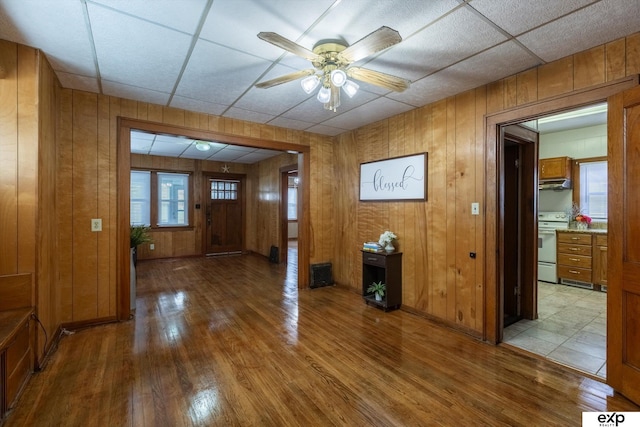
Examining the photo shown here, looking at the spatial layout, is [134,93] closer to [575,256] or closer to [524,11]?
[524,11]

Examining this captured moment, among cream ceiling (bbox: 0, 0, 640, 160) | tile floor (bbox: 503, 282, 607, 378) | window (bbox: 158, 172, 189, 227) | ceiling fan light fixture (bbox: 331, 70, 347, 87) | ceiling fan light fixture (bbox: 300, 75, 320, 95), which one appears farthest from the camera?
window (bbox: 158, 172, 189, 227)

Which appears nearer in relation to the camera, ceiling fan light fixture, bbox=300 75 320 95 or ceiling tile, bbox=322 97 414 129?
ceiling fan light fixture, bbox=300 75 320 95

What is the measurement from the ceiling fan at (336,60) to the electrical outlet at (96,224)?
2.44 m

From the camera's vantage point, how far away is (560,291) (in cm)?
450

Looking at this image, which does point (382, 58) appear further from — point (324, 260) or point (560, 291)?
point (560, 291)

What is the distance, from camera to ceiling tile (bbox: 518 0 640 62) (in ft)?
5.85

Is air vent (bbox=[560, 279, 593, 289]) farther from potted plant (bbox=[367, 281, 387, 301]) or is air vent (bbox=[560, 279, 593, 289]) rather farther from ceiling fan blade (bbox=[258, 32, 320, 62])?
ceiling fan blade (bbox=[258, 32, 320, 62])

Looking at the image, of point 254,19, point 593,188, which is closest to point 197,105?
point 254,19

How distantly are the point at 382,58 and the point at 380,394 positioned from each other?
8.58 ft

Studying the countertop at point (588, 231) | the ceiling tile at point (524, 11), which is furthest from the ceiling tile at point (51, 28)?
the countertop at point (588, 231)

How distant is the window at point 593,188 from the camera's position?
16.2 ft

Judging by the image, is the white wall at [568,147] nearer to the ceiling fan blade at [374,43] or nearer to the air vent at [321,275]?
the air vent at [321,275]

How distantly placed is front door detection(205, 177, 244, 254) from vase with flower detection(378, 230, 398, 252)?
528cm

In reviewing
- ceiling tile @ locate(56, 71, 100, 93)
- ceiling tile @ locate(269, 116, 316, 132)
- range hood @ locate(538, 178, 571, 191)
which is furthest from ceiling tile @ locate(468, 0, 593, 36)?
range hood @ locate(538, 178, 571, 191)
